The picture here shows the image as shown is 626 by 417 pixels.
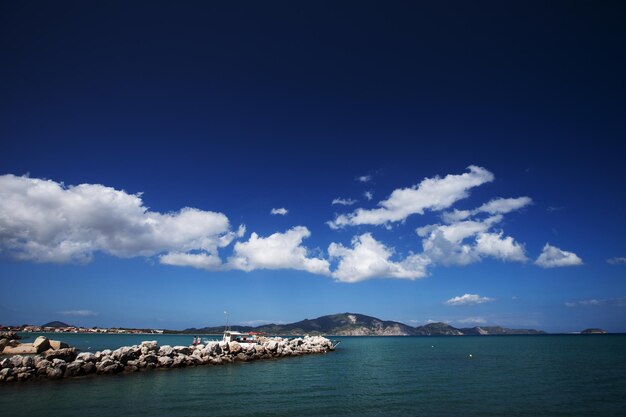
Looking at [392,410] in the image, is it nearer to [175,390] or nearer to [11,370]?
[175,390]

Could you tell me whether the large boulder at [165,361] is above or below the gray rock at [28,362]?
below

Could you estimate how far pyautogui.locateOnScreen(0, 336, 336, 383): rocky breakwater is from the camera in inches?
1169

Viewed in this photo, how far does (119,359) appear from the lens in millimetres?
35375

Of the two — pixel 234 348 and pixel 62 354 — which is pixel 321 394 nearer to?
pixel 62 354

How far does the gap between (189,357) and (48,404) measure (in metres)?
20.0

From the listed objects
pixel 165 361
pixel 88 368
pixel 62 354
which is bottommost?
pixel 165 361

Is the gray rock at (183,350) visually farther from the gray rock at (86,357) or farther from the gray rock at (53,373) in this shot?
the gray rock at (53,373)

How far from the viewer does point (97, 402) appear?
73.9ft

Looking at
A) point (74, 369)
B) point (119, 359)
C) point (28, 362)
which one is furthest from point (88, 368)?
point (28, 362)

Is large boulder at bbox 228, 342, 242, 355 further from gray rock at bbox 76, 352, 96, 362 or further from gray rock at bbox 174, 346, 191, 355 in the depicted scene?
gray rock at bbox 76, 352, 96, 362

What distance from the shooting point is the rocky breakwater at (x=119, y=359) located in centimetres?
2970

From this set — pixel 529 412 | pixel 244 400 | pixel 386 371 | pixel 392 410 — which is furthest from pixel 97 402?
pixel 386 371

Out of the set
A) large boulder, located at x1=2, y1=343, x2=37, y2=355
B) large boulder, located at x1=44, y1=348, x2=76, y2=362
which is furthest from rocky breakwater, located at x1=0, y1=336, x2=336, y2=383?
large boulder, located at x1=2, y1=343, x2=37, y2=355

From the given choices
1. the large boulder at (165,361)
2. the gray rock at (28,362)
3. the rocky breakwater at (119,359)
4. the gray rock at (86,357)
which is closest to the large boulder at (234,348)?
the rocky breakwater at (119,359)
